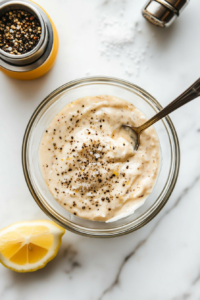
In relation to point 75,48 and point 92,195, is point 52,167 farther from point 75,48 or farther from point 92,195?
point 75,48

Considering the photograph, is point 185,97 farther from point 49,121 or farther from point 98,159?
point 49,121

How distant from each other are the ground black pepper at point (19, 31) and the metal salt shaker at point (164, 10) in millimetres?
644

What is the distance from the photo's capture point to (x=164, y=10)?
1523 mm

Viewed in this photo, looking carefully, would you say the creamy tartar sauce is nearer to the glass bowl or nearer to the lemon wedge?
the glass bowl

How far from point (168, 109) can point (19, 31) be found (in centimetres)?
93

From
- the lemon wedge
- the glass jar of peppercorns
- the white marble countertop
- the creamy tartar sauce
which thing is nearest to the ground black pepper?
the glass jar of peppercorns

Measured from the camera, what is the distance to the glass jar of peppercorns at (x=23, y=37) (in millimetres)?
1438

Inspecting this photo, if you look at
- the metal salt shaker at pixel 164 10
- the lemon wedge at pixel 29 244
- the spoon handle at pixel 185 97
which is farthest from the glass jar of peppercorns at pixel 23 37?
the lemon wedge at pixel 29 244

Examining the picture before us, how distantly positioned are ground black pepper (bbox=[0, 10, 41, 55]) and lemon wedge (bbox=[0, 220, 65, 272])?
0.99 meters

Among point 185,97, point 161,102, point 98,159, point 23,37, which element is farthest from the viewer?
point 161,102

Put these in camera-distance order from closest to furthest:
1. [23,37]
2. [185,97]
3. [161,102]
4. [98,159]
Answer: [185,97]
[98,159]
[23,37]
[161,102]

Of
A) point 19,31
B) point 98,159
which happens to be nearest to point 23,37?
point 19,31

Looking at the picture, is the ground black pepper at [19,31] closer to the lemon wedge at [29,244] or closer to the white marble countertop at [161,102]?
the white marble countertop at [161,102]

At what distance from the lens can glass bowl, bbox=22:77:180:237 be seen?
1440 mm
